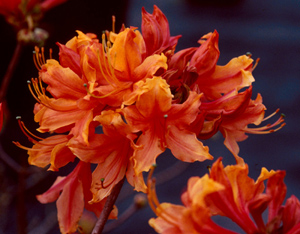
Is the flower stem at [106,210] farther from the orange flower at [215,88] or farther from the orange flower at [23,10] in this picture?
the orange flower at [23,10]

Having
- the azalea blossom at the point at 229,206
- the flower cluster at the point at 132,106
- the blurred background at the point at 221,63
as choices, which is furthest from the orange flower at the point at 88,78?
the blurred background at the point at 221,63

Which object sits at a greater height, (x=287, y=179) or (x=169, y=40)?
(x=169, y=40)

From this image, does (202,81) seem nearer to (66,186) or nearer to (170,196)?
(66,186)

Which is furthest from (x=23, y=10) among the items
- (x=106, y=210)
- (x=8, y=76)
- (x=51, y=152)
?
(x=106, y=210)

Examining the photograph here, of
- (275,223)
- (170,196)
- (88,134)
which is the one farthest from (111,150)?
(170,196)

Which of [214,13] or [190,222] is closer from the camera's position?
[190,222]

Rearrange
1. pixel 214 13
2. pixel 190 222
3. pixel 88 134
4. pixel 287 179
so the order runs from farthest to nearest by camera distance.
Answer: pixel 214 13
pixel 287 179
pixel 88 134
pixel 190 222
